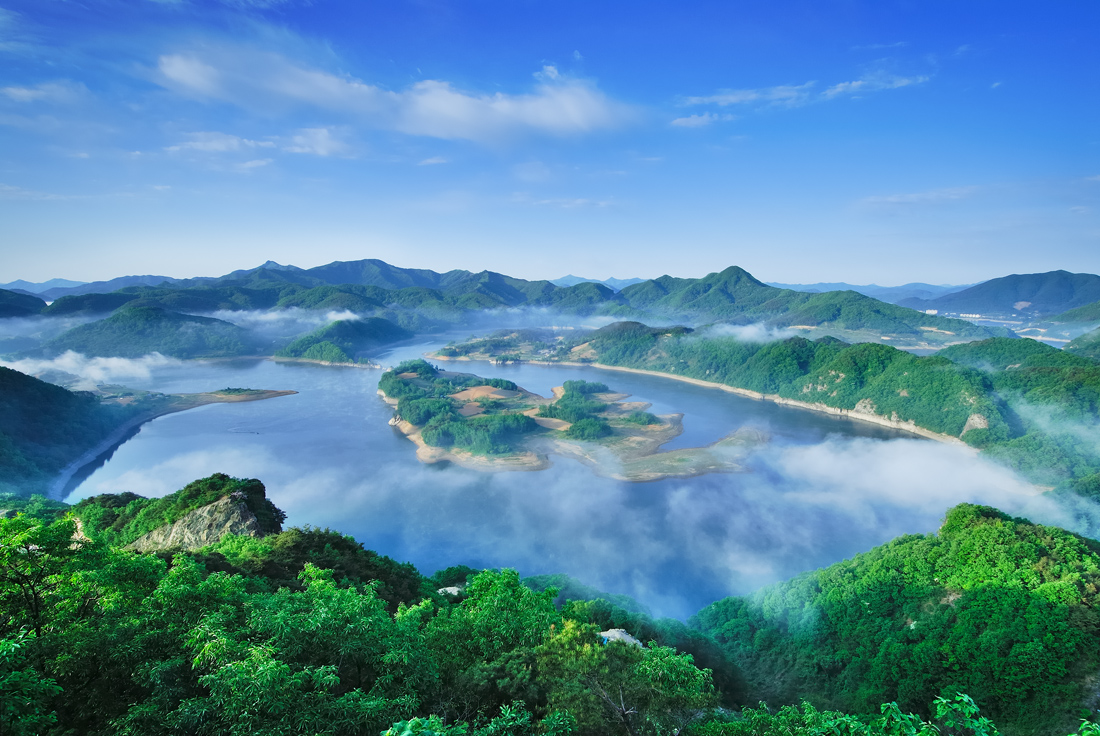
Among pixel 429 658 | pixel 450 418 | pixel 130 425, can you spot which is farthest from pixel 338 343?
pixel 429 658

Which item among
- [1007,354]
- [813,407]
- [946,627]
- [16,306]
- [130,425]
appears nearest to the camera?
[946,627]

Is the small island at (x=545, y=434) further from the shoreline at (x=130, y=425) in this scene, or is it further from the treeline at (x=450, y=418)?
the shoreline at (x=130, y=425)

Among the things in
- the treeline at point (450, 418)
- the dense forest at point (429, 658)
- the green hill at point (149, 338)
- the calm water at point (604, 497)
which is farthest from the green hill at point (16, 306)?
the dense forest at point (429, 658)

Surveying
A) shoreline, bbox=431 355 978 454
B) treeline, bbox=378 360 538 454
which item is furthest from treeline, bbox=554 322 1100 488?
treeline, bbox=378 360 538 454

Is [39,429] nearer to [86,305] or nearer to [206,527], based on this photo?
[206,527]

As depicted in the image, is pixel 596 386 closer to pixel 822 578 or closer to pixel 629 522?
pixel 629 522

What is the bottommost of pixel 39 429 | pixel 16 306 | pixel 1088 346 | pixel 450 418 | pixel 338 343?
pixel 39 429

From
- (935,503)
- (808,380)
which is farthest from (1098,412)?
(808,380)
